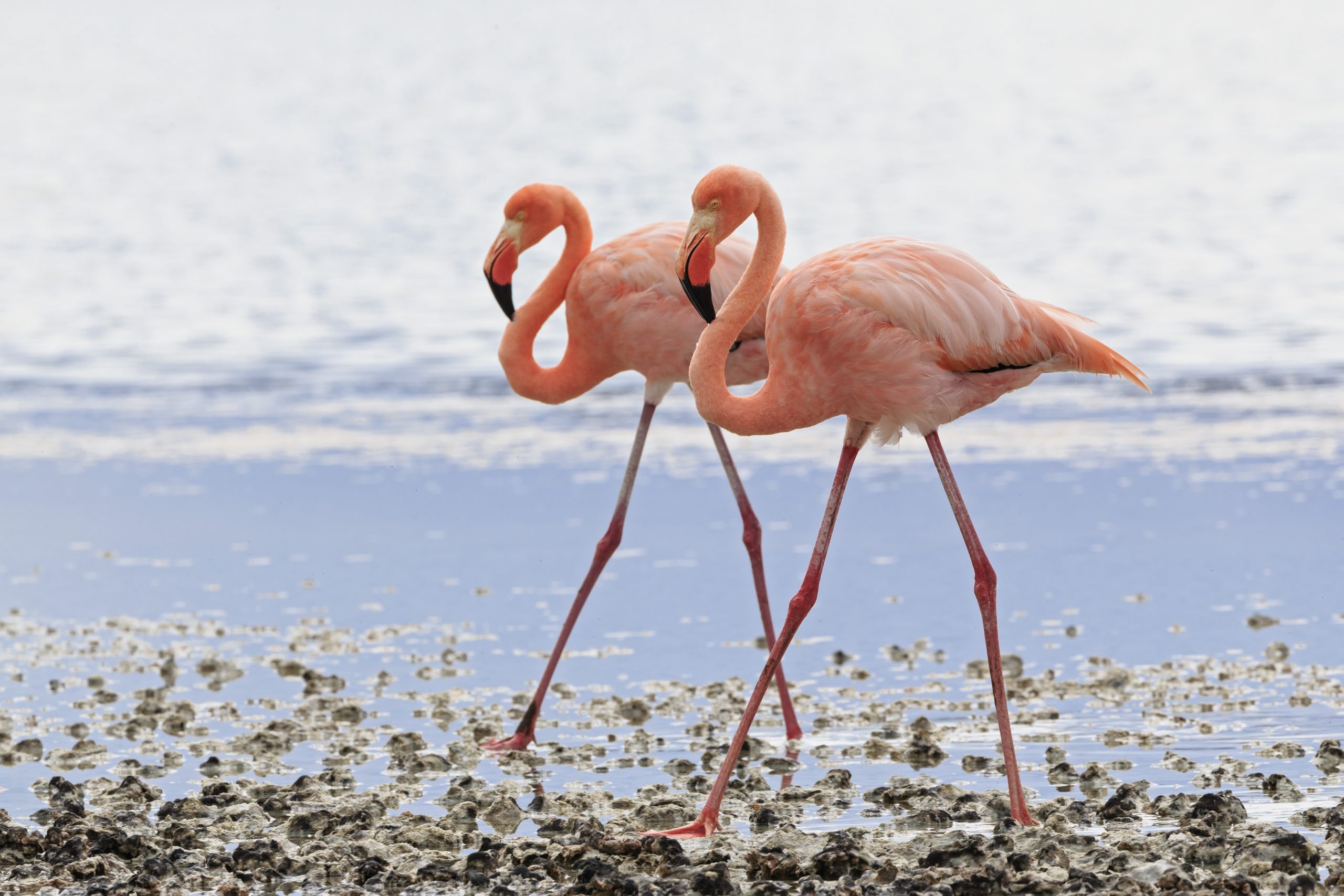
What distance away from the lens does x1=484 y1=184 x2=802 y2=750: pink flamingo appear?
7078 mm

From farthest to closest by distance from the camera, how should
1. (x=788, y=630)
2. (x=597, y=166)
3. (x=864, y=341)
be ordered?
(x=597, y=166) < (x=788, y=630) < (x=864, y=341)

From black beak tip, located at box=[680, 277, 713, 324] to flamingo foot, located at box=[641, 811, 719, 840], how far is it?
161 centimetres

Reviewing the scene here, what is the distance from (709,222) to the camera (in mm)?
5758

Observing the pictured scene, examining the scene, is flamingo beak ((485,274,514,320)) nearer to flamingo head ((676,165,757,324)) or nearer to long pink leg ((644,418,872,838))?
flamingo head ((676,165,757,324))

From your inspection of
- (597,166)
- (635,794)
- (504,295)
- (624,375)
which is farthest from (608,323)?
(597,166)

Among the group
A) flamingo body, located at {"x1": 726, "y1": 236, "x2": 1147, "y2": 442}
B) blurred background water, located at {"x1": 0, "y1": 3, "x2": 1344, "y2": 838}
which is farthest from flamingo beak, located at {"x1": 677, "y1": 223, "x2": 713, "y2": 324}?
blurred background water, located at {"x1": 0, "y1": 3, "x2": 1344, "y2": 838}

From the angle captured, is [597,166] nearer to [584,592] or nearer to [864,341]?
[584,592]

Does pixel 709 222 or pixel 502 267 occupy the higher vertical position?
pixel 502 267

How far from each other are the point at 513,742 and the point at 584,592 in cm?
88

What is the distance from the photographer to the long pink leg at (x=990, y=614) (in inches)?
209

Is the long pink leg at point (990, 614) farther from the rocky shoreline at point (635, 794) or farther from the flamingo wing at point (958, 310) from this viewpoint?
the flamingo wing at point (958, 310)

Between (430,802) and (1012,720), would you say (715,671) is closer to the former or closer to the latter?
(1012,720)

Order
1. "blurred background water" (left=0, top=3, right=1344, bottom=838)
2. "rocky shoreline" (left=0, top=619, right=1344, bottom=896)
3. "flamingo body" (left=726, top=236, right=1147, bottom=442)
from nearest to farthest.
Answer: "rocky shoreline" (left=0, top=619, right=1344, bottom=896), "flamingo body" (left=726, top=236, right=1147, bottom=442), "blurred background water" (left=0, top=3, right=1344, bottom=838)

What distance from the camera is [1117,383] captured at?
46.8 feet
